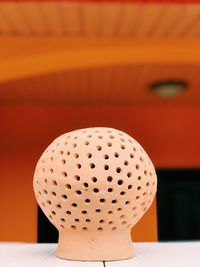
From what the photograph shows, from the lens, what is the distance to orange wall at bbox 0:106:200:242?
3967 mm

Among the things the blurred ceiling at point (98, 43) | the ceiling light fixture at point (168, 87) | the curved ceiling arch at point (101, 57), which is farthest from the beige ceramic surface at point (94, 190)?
the ceiling light fixture at point (168, 87)

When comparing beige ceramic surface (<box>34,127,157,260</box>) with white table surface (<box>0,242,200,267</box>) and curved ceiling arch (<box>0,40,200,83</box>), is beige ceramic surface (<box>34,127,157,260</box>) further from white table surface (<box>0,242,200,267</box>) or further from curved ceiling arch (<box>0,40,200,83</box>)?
curved ceiling arch (<box>0,40,200,83</box>)

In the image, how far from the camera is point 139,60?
8.84ft

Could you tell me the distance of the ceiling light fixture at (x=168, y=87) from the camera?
11.0 feet

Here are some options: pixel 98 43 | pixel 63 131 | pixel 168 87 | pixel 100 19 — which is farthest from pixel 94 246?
pixel 63 131

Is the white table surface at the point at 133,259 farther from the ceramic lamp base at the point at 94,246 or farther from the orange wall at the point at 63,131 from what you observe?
the orange wall at the point at 63,131

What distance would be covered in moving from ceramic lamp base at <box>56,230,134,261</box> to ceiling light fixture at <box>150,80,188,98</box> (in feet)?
8.69

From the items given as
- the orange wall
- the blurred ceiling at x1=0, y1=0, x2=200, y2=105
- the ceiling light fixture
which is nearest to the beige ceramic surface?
the blurred ceiling at x1=0, y1=0, x2=200, y2=105

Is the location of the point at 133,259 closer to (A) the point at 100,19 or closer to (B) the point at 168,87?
(A) the point at 100,19

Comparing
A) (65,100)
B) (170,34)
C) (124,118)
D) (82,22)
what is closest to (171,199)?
(124,118)

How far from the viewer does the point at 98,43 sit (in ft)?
8.63

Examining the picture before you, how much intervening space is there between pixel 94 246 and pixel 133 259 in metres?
0.07

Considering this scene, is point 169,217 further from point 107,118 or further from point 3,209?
point 3,209

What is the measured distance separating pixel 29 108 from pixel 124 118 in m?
0.90
